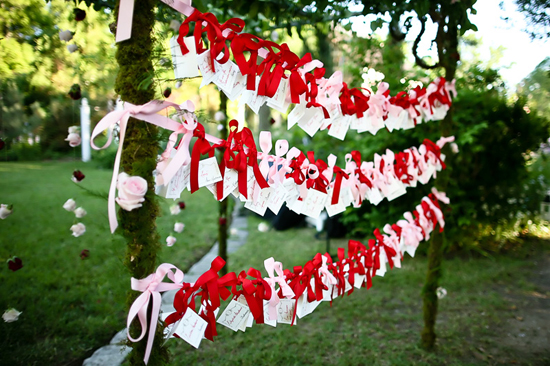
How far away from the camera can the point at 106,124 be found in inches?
44.7

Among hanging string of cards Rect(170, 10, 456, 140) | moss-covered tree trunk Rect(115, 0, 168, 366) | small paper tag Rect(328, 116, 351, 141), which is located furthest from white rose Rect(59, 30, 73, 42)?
small paper tag Rect(328, 116, 351, 141)

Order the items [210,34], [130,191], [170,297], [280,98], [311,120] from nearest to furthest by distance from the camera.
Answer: [130,191], [210,34], [280,98], [311,120], [170,297]

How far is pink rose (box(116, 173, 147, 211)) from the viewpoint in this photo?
1.07 metres

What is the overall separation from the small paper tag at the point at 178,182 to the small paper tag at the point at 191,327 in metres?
0.40

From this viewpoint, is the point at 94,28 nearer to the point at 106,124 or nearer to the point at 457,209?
the point at 106,124

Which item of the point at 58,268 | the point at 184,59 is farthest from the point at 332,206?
the point at 58,268

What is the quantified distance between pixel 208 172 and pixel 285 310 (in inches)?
27.3

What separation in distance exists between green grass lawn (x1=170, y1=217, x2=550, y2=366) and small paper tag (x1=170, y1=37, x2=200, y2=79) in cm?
202

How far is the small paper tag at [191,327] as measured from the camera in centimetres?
121

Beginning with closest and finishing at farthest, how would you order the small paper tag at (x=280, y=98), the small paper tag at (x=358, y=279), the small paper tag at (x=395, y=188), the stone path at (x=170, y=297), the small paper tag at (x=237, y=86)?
the small paper tag at (x=237, y=86)
the small paper tag at (x=280, y=98)
the small paper tag at (x=358, y=279)
the small paper tag at (x=395, y=188)
the stone path at (x=170, y=297)

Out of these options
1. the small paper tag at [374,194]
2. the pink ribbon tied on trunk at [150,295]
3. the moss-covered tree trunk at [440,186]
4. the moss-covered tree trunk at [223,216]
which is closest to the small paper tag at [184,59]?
the pink ribbon tied on trunk at [150,295]

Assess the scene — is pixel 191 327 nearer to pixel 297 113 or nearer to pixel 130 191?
pixel 130 191

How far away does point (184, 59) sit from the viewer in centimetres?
117

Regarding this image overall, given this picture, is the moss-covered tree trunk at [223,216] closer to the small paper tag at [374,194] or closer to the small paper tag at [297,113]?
the small paper tag at [374,194]
